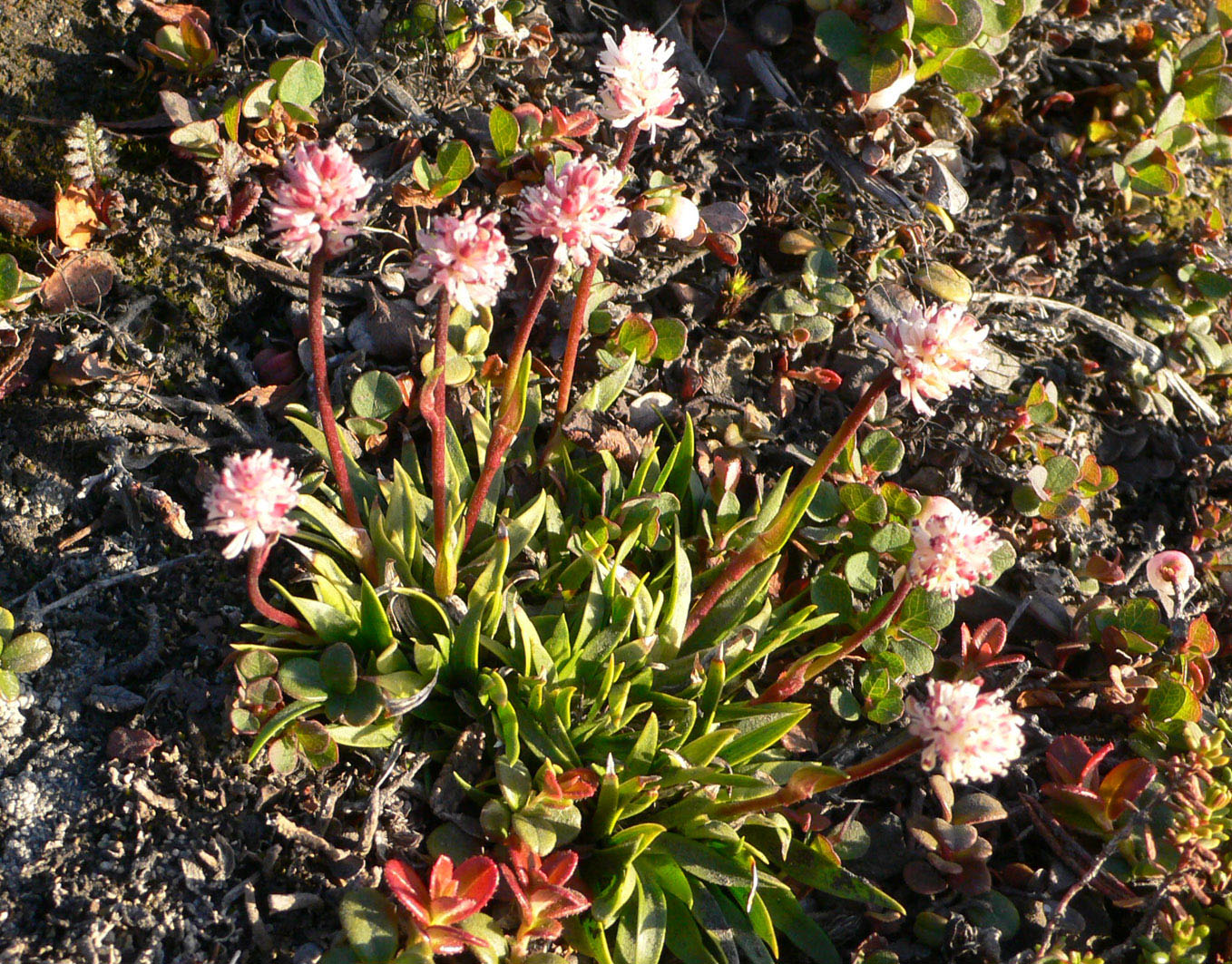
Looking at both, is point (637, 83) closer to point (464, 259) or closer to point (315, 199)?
point (464, 259)

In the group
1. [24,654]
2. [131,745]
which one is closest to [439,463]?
[131,745]

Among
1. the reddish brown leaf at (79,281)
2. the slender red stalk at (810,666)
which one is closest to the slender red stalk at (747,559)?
the slender red stalk at (810,666)

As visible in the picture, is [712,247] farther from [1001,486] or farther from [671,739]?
[671,739]

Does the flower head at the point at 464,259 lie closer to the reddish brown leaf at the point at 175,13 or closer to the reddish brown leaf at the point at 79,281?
the reddish brown leaf at the point at 79,281

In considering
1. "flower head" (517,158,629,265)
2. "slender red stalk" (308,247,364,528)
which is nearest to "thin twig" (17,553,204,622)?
"slender red stalk" (308,247,364,528)

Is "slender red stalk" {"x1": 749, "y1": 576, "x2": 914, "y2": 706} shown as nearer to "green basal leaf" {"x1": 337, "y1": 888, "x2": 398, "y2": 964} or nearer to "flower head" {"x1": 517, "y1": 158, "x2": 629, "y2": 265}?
"green basal leaf" {"x1": 337, "y1": 888, "x2": 398, "y2": 964}

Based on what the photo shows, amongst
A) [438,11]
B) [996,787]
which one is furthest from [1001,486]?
[438,11]
